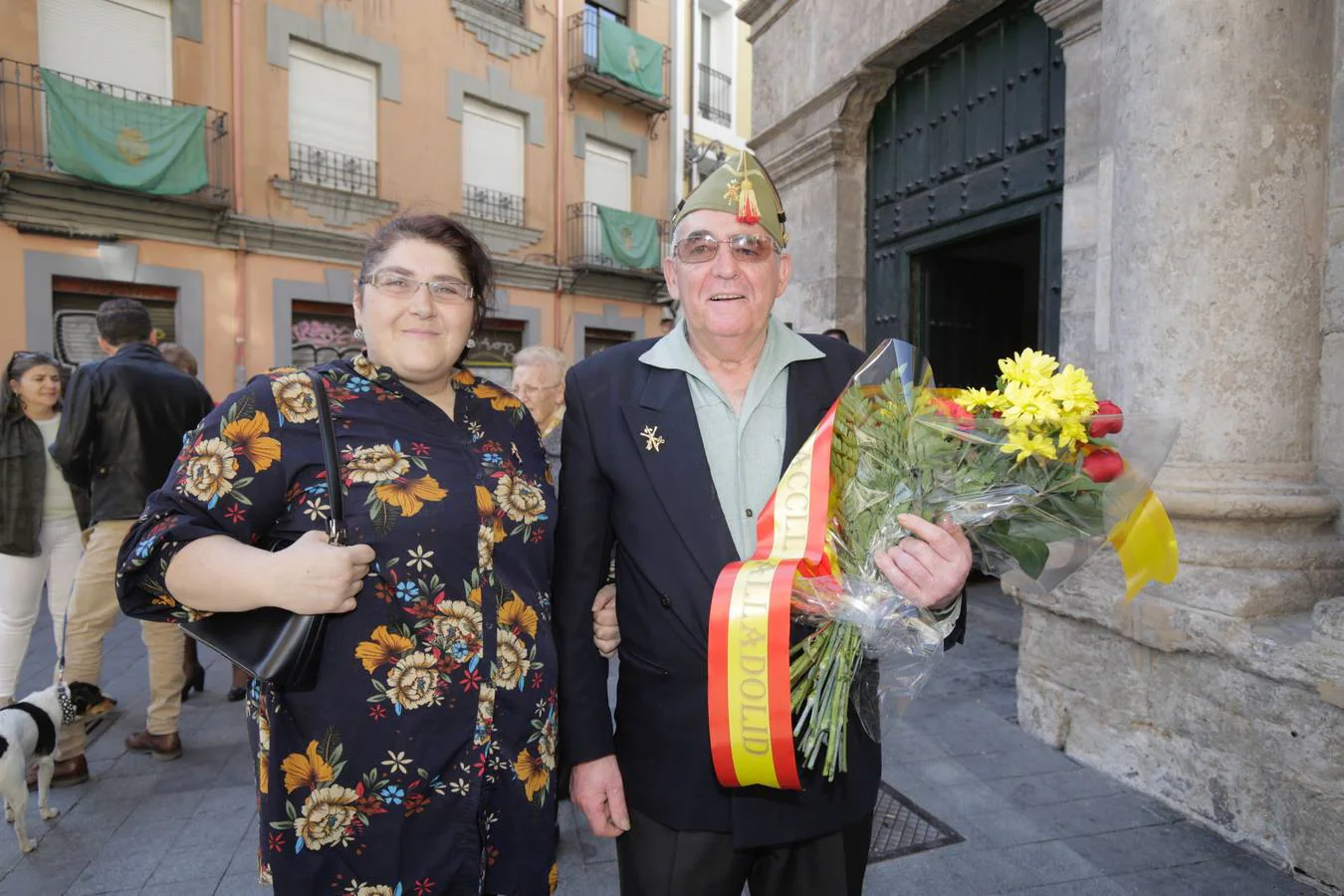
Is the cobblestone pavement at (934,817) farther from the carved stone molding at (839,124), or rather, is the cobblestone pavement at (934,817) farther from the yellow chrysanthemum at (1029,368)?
the carved stone molding at (839,124)

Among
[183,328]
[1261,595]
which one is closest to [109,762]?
[1261,595]

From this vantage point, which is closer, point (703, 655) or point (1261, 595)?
point (703, 655)

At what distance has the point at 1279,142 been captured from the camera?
286cm

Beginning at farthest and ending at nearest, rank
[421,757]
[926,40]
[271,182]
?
[271,182]
[926,40]
[421,757]

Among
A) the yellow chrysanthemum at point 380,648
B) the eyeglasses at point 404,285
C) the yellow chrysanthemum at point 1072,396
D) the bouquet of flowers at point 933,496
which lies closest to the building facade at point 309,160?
the eyeglasses at point 404,285

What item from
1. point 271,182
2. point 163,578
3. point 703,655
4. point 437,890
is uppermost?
point 271,182

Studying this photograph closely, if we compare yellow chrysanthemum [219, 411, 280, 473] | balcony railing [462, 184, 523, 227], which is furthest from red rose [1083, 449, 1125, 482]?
balcony railing [462, 184, 523, 227]

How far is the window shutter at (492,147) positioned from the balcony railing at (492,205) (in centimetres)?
12

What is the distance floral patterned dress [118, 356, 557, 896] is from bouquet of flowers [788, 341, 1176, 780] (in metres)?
0.64

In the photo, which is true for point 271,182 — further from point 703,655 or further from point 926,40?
point 703,655

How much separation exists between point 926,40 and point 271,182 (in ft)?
32.4

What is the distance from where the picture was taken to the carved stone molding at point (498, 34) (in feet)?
44.2

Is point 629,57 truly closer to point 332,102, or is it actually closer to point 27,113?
point 332,102

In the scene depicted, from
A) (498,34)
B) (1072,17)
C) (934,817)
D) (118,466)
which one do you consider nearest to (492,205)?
(498,34)
